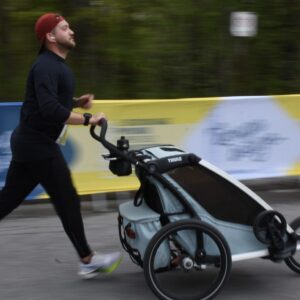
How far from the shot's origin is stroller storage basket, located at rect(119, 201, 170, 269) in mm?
3828

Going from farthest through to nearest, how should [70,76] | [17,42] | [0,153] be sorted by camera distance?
[17,42], [0,153], [70,76]

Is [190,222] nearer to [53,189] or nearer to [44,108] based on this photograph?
[53,189]

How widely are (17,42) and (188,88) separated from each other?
2.75 metres

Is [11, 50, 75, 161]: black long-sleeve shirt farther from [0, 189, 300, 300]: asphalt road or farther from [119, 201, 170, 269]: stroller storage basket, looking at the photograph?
[0, 189, 300, 300]: asphalt road

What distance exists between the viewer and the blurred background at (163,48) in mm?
9484

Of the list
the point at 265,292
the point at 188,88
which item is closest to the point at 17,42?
the point at 188,88

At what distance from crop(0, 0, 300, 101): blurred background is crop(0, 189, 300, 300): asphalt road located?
4.18 m

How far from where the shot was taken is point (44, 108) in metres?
3.80

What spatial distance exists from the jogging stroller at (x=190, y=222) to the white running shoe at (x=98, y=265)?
0.87 feet

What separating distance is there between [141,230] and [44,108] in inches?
38.0

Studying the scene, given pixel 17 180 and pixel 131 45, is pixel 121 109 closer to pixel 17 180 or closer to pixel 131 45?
pixel 17 180

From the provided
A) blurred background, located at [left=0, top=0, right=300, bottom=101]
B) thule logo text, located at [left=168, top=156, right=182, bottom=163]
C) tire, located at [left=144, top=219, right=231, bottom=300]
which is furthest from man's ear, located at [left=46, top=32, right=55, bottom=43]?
blurred background, located at [left=0, top=0, right=300, bottom=101]

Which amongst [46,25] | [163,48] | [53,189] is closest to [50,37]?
[46,25]

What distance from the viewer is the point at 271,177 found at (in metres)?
7.03
